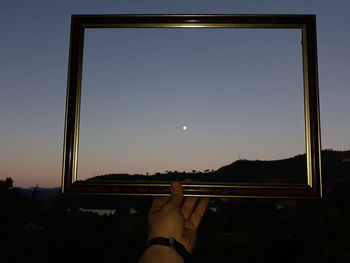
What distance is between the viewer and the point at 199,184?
1947 millimetres

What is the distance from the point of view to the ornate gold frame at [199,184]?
6.29 feet

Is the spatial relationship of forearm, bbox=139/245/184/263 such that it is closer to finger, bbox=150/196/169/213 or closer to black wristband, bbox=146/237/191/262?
black wristband, bbox=146/237/191/262

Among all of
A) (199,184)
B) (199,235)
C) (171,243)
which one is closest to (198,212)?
(199,184)

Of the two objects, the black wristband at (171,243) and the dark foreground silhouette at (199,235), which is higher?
the black wristband at (171,243)

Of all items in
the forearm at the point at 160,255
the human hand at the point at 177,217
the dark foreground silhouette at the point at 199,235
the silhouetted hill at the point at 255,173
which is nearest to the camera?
the forearm at the point at 160,255

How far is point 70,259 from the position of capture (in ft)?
54.9

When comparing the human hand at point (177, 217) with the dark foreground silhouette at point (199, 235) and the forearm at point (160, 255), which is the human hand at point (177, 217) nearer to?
the forearm at point (160, 255)

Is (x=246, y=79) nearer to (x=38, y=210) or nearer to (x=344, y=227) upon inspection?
(x=344, y=227)

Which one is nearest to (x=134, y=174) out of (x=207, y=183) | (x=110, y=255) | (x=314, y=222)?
(x=207, y=183)

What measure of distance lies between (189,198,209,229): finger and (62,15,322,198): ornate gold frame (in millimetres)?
165

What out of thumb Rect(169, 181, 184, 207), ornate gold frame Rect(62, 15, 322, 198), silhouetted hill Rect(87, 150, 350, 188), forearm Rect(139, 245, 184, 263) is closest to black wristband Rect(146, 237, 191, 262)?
forearm Rect(139, 245, 184, 263)

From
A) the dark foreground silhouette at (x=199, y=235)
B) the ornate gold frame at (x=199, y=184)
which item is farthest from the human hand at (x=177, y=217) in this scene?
the dark foreground silhouette at (x=199, y=235)

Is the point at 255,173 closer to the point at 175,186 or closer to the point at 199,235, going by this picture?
the point at 175,186

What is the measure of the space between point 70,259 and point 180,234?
17167mm
